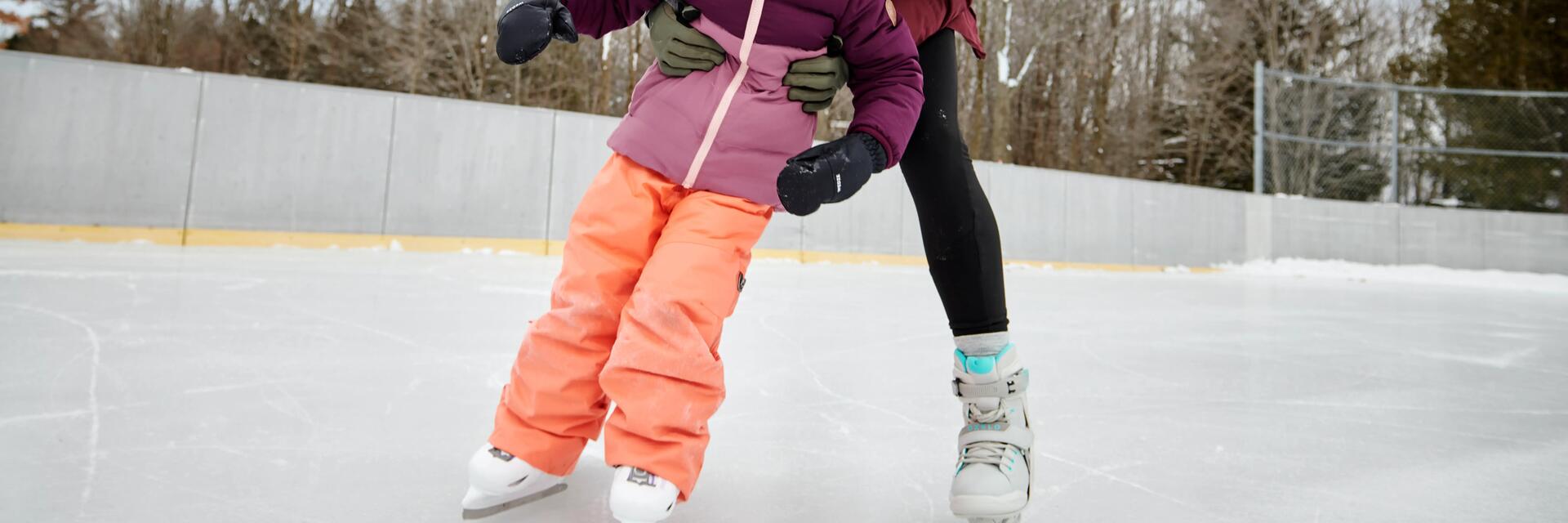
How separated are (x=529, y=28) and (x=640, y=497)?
0.56 metres

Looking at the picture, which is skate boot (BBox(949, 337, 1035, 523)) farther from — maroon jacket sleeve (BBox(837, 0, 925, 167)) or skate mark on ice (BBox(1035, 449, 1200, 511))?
maroon jacket sleeve (BBox(837, 0, 925, 167))

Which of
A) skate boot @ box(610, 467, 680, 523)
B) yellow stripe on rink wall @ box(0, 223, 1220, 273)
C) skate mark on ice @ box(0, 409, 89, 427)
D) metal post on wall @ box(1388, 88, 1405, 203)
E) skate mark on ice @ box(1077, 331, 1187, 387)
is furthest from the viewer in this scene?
metal post on wall @ box(1388, 88, 1405, 203)

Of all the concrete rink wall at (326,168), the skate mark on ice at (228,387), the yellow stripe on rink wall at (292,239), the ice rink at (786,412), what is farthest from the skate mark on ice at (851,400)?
the concrete rink wall at (326,168)

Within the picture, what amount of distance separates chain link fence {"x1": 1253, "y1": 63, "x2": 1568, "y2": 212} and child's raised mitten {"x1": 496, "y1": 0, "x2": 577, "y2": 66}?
30.4 feet

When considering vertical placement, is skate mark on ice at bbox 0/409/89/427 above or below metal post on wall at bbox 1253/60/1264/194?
below

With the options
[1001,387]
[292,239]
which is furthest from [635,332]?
[292,239]

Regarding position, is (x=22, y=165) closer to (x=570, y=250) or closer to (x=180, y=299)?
(x=180, y=299)

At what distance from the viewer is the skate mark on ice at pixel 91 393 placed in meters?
0.96

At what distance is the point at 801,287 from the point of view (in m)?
4.40

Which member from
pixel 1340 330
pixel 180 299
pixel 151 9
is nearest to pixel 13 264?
pixel 180 299

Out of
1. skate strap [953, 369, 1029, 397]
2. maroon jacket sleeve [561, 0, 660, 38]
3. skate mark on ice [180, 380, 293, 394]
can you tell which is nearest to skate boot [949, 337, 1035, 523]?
skate strap [953, 369, 1029, 397]

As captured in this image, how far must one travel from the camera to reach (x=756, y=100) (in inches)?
38.5

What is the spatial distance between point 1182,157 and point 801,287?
44.4 feet

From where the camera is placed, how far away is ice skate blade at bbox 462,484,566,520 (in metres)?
0.89
